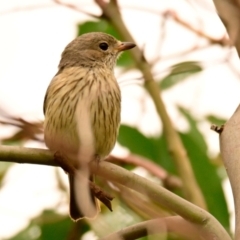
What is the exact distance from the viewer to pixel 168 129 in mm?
3367

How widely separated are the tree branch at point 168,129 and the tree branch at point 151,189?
1050mm

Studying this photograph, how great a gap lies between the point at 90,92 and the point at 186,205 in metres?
1.77

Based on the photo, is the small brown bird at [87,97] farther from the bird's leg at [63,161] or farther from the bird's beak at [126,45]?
the bird's leg at [63,161]

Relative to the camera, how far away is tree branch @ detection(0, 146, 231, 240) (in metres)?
1.86

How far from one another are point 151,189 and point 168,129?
4.75ft

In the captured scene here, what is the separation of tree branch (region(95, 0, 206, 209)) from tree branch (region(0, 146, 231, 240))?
1050mm

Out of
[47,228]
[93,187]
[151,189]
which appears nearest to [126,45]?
[47,228]

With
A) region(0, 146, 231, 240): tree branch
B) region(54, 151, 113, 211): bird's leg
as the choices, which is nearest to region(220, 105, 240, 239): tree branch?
region(0, 146, 231, 240): tree branch

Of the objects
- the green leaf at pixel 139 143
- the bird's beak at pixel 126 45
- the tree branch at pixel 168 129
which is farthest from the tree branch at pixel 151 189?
the bird's beak at pixel 126 45

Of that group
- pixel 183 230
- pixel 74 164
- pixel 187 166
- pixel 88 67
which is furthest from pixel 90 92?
pixel 183 230

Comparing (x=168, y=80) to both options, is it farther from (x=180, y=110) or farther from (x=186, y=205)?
(x=186, y=205)

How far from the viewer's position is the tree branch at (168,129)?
3049 millimetres

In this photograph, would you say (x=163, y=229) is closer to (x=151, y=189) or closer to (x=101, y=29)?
(x=151, y=189)

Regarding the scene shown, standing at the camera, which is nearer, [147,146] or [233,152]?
[233,152]
